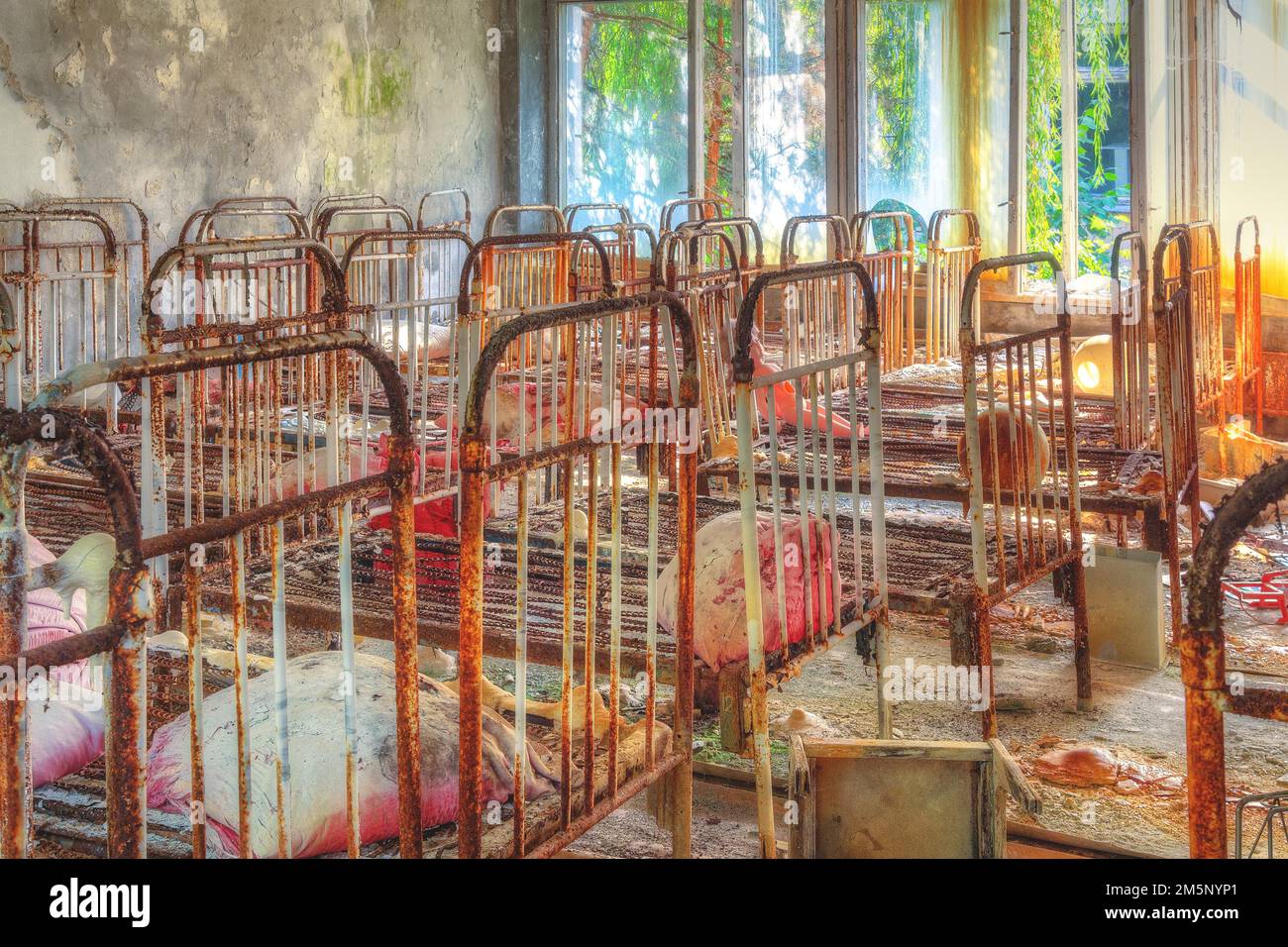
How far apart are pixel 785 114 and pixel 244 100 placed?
4.30 meters

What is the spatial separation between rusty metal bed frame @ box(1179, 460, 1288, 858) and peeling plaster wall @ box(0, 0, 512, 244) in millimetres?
7312

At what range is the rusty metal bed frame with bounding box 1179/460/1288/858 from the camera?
1631 millimetres

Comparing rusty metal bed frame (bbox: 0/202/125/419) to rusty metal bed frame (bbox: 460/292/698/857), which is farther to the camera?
rusty metal bed frame (bbox: 0/202/125/419)

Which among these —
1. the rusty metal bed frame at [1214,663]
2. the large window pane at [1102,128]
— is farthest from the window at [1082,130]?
the rusty metal bed frame at [1214,663]

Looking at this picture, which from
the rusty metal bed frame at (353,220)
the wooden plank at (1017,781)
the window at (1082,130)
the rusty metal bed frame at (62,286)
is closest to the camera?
the wooden plank at (1017,781)

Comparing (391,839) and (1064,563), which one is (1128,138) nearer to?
(1064,563)

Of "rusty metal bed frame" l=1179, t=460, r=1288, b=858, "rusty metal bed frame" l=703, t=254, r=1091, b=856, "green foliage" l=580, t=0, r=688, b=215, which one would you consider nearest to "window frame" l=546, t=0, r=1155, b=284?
"green foliage" l=580, t=0, r=688, b=215

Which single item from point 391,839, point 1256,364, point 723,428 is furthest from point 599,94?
point 391,839

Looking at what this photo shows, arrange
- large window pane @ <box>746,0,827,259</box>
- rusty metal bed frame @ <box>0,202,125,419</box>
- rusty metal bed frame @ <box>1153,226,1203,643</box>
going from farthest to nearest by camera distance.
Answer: large window pane @ <box>746,0,827,259</box> < rusty metal bed frame @ <box>0,202,125,419</box> < rusty metal bed frame @ <box>1153,226,1203,643</box>

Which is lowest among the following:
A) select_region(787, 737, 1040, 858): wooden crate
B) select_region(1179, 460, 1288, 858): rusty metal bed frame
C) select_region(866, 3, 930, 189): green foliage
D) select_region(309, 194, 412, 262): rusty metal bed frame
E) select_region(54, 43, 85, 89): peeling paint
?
select_region(787, 737, 1040, 858): wooden crate

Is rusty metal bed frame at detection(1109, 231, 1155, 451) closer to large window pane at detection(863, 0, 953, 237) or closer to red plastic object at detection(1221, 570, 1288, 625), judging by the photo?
red plastic object at detection(1221, 570, 1288, 625)

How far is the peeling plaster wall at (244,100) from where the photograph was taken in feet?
25.8

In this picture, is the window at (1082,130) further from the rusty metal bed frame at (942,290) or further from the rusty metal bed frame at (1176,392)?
the rusty metal bed frame at (1176,392)

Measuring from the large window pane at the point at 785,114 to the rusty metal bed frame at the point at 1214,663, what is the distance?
10.0 meters
